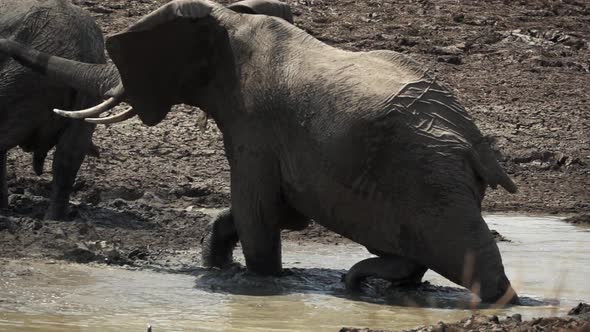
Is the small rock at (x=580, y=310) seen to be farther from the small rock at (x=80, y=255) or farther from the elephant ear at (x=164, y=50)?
the small rock at (x=80, y=255)

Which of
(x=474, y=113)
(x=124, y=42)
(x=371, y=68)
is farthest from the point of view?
(x=474, y=113)

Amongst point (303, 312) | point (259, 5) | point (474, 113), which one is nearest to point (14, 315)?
point (303, 312)

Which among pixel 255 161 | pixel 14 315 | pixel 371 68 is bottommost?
pixel 14 315

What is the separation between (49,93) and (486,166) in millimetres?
3578

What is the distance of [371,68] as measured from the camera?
8570 mm

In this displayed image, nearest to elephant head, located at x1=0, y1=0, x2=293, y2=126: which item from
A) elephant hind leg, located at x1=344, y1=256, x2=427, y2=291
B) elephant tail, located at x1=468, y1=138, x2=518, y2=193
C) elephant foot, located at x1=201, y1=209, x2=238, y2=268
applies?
elephant foot, located at x1=201, y1=209, x2=238, y2=268

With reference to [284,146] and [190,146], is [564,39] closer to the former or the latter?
[190,146]

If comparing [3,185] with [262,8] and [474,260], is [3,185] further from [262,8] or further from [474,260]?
[474,260]

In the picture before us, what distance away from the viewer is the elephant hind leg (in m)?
8.48

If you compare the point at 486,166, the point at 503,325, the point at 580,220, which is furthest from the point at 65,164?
the point at 503,325

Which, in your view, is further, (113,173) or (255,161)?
(113,173)

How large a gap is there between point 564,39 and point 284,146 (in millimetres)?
8631

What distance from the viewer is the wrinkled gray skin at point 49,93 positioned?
10656 millimetres

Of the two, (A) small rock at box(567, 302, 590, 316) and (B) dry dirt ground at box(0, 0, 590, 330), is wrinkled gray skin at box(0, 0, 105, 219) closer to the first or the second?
(B) dry dirt ground at box(0, 0, 590, 330)
